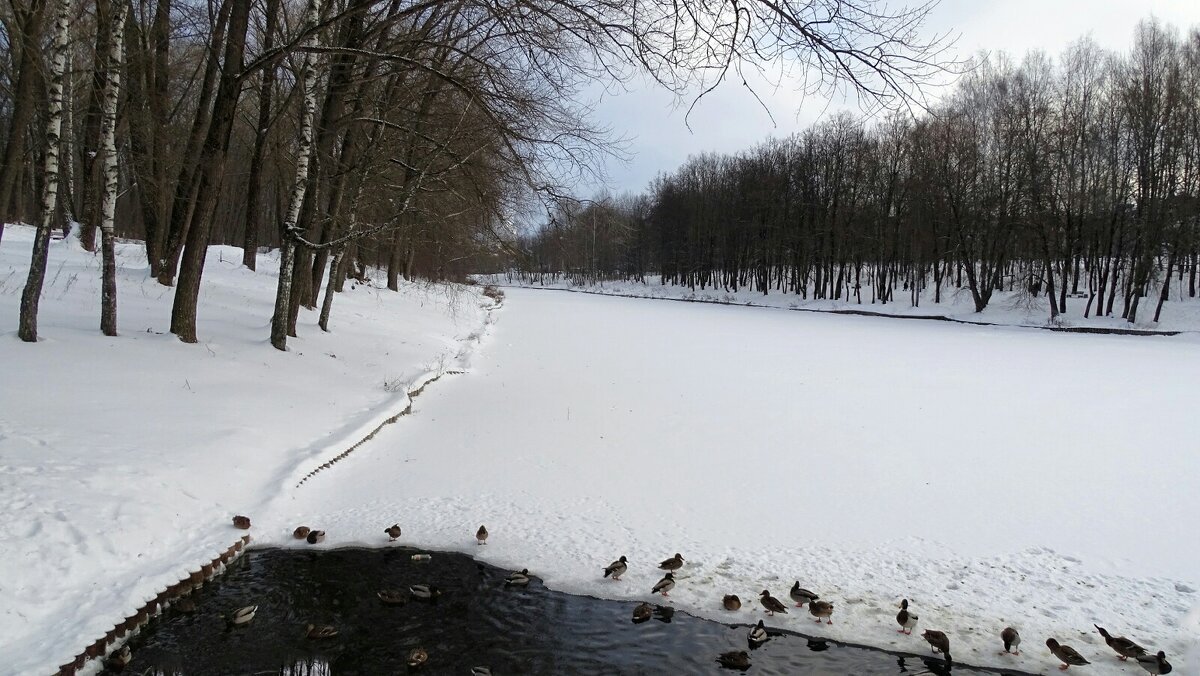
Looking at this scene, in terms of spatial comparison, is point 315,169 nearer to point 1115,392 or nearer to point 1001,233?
point 1115,392

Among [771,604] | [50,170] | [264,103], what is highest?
[264,103]

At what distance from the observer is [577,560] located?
6.06 m

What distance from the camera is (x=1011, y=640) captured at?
4625 millimetres

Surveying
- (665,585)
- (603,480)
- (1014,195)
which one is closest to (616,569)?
(665,585)

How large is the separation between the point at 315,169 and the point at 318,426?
20.8ft

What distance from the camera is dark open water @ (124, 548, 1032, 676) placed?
14.4ft

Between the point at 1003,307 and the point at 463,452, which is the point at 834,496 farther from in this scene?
the point at 1003,307

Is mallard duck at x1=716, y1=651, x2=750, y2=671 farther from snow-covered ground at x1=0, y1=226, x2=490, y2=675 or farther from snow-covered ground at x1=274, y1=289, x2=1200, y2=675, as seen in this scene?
snow-covered ground at x1=0, y1=226, x2=490, y2=675

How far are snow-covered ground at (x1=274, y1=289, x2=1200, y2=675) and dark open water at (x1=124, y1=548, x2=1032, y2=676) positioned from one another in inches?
11.3

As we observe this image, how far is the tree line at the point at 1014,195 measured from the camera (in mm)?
30844

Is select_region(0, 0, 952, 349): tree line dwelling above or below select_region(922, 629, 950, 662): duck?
above

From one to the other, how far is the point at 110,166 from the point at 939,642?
11700 mm

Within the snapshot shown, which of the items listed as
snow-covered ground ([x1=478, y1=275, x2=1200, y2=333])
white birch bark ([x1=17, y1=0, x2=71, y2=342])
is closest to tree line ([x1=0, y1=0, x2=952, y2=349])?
white birch bark ([x1=17, y1=0, x2=71, y2=342])

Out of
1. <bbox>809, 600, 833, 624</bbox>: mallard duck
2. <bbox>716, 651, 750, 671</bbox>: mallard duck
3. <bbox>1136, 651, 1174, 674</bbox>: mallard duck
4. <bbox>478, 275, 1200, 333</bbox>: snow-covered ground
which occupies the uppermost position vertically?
<bbox>478, 275, 1200, 333</bbox>: snow-covered ground
